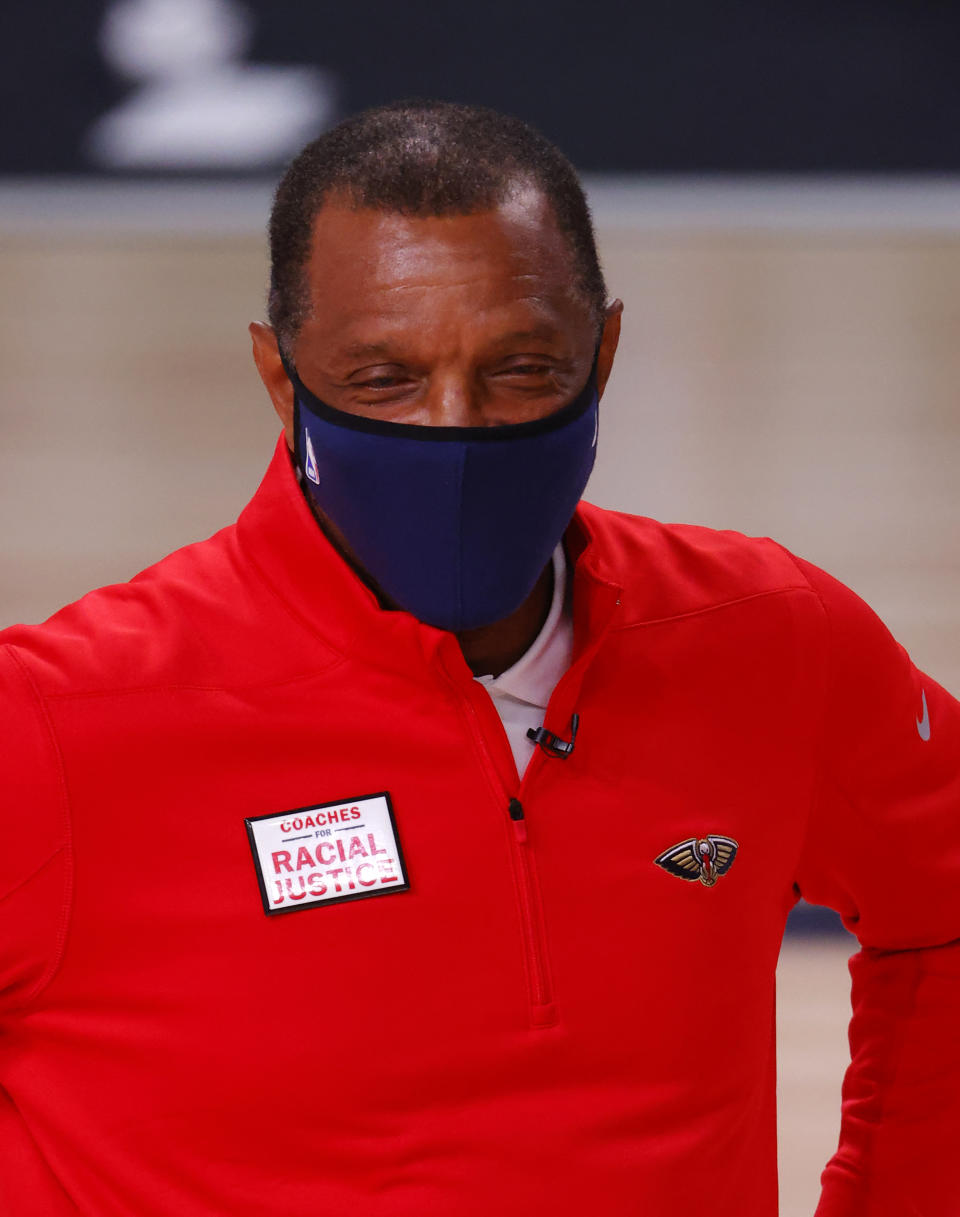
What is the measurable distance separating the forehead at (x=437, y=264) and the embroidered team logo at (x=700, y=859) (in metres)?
0.40

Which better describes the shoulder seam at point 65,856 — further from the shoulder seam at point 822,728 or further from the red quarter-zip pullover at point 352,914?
the shoulder seam at point 822,728

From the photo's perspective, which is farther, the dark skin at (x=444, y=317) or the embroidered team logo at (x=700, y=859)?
the embroidered team logo at (x=700, y=859)

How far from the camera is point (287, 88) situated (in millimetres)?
2482

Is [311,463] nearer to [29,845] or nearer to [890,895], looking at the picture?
[29,845]

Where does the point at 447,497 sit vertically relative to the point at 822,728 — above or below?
above

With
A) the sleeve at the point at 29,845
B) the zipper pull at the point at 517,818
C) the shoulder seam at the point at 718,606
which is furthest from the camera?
the shoulder seam at the point at 718,606

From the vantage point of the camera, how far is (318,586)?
3.42 ft

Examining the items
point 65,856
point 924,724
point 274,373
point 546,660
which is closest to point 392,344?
point 274,373

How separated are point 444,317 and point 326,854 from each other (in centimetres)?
36

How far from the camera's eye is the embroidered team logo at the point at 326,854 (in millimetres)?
976

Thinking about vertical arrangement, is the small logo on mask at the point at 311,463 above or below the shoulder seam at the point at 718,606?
above

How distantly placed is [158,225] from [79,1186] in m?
2.01

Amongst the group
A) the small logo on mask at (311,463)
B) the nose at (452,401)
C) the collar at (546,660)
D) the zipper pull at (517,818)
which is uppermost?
the nose at (452,401)

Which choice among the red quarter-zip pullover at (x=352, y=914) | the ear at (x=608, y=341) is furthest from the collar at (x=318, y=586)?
the ear at (x=608, y=341)
